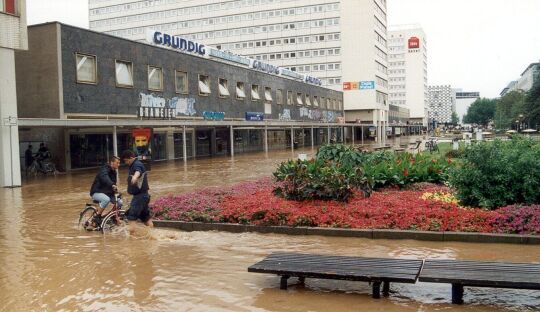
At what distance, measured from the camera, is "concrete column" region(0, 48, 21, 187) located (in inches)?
878

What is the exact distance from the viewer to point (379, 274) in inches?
248

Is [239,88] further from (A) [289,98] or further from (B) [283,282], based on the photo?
(B) [283,282]

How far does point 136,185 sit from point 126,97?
24426 millimetres

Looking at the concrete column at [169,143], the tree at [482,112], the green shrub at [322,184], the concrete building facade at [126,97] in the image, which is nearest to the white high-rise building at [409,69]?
the tree at [482,112]

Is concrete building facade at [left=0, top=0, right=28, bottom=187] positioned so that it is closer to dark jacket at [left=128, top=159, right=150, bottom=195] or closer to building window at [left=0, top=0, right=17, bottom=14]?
building window at [left=0, top=0, right=17, bottom=14]

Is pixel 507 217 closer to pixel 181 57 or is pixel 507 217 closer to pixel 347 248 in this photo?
pixel 347 248

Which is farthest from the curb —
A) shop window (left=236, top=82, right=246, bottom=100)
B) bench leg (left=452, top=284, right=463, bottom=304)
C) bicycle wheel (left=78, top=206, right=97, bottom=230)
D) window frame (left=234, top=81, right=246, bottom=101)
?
shop window (left=236, top=82, right=246, bottom=100)

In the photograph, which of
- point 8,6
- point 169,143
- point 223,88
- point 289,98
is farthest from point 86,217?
point 289,98

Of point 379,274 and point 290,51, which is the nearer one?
point 379,274

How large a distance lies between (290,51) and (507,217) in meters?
78.2

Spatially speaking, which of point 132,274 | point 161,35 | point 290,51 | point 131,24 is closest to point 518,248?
point 132,274

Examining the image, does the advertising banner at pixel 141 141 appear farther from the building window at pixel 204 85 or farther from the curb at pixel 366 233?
the curb at pixel 366 233

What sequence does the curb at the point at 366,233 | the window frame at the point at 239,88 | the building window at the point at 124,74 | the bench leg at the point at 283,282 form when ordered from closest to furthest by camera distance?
the bench leg at the point at 283,282 → the curb at the point at 366,233 → the building window at the point at 124,74 → the window frame at the point at 239,88

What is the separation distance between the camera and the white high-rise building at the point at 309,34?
82.9 m
